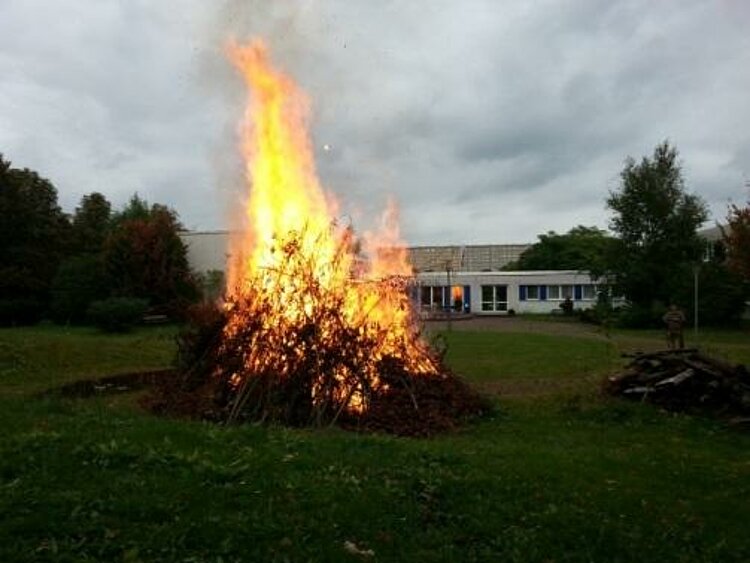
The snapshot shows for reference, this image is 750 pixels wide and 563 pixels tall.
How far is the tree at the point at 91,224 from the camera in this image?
4284 cm

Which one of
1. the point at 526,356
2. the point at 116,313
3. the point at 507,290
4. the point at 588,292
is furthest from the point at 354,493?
the point at 507,290

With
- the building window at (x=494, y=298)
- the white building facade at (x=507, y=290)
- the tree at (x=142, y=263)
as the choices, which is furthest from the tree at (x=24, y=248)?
the building window at (x=494, y=298)

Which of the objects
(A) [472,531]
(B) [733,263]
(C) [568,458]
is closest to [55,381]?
(C) [568,458]

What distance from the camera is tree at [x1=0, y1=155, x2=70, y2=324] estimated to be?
117ft

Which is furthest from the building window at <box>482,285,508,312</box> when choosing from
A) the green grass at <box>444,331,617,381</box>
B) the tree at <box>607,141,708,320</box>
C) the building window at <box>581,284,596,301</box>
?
the green grass at <box>444,331,617,381</box>

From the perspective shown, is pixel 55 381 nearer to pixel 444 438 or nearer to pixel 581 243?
pixel 444 438

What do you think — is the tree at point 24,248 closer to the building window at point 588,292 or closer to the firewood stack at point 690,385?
the firewood stack at point 690,385

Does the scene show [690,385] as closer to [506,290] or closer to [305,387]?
[305,387]

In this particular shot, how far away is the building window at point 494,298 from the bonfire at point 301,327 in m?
49.8

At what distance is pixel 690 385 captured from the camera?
11664 mm

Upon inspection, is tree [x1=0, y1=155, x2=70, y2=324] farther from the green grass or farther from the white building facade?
the white building facade

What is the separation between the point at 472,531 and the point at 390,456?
2000 millimetres

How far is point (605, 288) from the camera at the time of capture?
4491 centimetres

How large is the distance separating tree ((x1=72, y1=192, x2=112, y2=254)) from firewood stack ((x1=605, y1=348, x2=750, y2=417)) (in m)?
34.5
